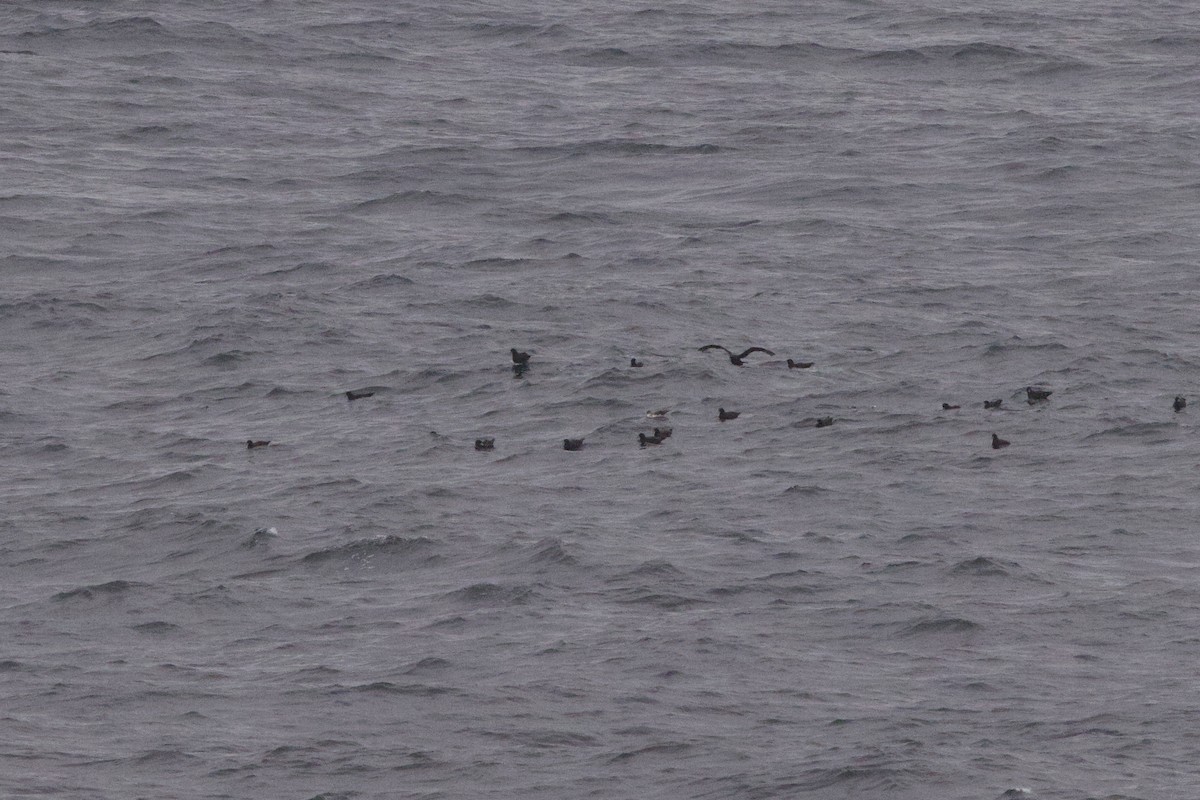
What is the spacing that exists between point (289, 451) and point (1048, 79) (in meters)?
33.4

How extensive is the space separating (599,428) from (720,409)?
1989mm

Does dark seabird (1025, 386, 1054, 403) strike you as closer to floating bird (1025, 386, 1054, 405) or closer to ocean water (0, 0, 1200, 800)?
floating bird (1025, 386, 1054, 405)

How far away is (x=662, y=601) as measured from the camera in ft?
95.9

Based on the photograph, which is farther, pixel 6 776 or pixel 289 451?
pixel 289 451

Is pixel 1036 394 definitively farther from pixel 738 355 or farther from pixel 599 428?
pixel 599 428

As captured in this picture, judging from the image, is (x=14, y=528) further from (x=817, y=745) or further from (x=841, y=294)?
(x=841, y=294)

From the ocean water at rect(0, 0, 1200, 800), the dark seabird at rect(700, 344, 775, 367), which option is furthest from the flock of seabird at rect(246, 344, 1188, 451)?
the ocean water at rect(0, 0, 1200, 800)

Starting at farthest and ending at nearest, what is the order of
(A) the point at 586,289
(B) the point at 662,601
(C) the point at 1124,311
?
(A) the point at 586,289
(C) the point at 1124,311
(B) the point at 662,601

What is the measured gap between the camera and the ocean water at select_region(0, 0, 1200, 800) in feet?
84.9

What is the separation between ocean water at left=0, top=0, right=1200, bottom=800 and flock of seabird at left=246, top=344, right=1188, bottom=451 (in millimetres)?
169

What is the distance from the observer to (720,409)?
36.6m

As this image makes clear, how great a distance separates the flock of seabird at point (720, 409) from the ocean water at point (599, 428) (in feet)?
0.55

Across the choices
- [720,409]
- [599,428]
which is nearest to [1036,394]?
[720,409]

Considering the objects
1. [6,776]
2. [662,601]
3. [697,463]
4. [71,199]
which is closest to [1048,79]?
[71,199]
